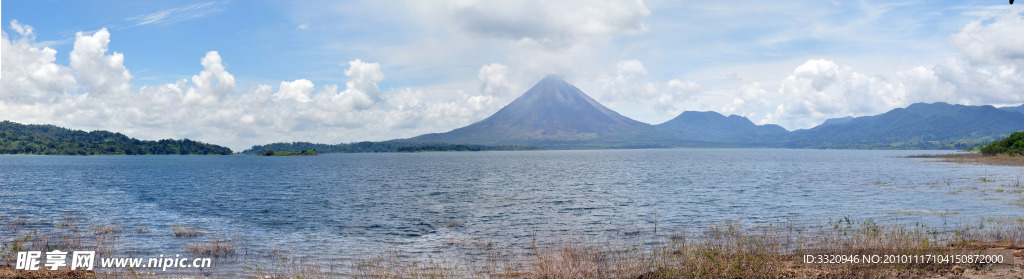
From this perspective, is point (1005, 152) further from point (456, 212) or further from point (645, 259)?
point (645, 259)

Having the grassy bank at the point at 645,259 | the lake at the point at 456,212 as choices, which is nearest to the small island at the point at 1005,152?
the lake at the point at 456,212

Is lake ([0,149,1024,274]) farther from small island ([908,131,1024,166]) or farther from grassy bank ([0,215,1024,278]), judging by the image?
small island ([908,131,1024,166])

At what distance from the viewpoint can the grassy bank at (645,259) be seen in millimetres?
18766

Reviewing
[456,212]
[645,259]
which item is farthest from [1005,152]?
[645,259]

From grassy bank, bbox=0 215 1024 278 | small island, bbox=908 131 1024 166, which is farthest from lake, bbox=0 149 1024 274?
small island, bbox=908 131 1024 166

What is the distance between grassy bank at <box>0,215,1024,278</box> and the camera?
18.8 meters

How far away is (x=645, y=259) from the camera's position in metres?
25.4

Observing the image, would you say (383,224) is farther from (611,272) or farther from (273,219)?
(611,272)

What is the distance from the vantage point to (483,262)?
89.6 ft

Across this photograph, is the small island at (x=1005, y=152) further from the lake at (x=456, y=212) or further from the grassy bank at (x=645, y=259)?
the grassy bank at (x=645, y=259)

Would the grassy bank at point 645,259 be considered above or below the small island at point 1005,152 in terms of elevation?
below

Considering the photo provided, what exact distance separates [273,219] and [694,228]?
113 ft

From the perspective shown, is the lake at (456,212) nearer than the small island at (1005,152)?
Yes

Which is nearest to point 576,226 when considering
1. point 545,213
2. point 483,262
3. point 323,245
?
point 545,213
